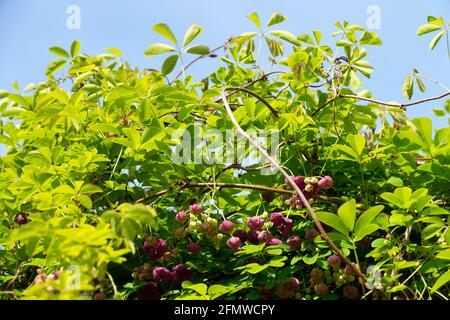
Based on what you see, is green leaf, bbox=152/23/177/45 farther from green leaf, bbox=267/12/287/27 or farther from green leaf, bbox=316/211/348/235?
green leaf, bbox=316/211/348/235

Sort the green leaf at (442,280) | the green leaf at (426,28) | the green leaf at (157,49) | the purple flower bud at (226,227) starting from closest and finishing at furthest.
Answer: the green leaf at (442,280) → the purple flower bud at (226,227) → the green leaf at (157,49) → the green leaf at (426,28)

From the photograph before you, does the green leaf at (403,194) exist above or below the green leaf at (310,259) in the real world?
above

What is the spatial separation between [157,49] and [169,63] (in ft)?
0.17

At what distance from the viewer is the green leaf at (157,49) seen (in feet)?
5.83

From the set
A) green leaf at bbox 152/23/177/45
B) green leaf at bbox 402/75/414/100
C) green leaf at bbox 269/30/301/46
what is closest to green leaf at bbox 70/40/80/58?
green leaf at bbox 152/23/177/45

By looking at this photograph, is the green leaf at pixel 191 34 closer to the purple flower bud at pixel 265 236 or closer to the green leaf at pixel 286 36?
the green leaf at pixel 286 36

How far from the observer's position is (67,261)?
1305mm

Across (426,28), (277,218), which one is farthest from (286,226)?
(426,28)

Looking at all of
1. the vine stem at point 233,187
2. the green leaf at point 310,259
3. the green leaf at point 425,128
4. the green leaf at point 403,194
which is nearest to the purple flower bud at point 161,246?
the vine stem at point 233,187

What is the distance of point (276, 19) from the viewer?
2.06 metres

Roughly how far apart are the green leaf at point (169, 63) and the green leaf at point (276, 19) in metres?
Answer: 0.40

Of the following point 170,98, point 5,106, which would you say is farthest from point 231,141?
point 5,106

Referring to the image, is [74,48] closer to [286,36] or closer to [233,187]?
[286,36]
